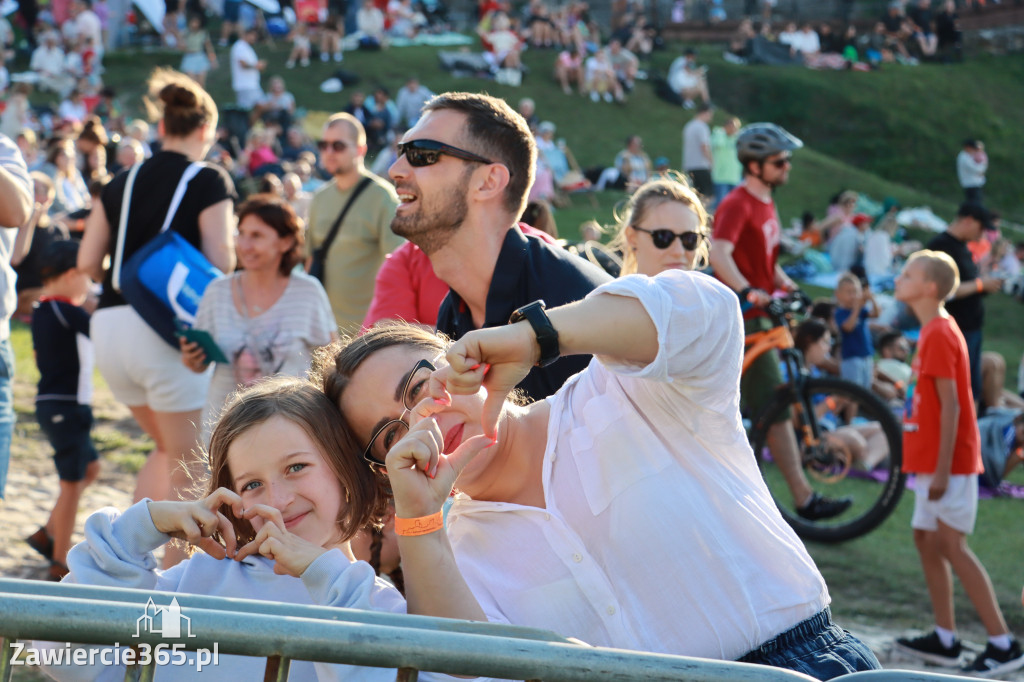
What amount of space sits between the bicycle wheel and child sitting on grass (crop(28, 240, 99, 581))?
12.5 feet

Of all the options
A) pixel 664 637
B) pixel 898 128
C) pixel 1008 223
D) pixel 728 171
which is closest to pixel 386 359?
pixel 664 637

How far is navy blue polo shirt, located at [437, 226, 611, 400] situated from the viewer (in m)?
3.16

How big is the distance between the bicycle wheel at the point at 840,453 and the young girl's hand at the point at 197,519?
193 inches

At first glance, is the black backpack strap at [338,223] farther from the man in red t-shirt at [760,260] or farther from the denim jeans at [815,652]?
the denim jeans at [815,652]

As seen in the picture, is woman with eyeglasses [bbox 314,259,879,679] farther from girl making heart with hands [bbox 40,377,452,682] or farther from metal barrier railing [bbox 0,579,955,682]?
metal barrier railing [bbox 0,579,955,682]

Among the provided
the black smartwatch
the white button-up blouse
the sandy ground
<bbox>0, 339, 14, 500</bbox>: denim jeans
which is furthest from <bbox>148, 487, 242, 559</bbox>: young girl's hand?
the sandy ground

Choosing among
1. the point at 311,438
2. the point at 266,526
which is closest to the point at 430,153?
the point at 311,438

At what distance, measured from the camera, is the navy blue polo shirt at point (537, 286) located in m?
3.16

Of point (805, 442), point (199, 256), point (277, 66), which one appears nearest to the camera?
point (199, 256)

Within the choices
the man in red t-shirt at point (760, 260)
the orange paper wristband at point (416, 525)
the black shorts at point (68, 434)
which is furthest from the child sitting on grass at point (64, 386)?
the orange paper wristband at point (416, 525)

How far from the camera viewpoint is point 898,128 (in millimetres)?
27703

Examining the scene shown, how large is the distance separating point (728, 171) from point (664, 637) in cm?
1586

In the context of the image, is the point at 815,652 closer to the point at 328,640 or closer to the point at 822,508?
the point at 328,640

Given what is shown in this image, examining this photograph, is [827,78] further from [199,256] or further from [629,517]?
[629,517]
